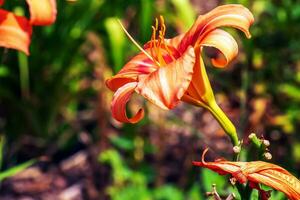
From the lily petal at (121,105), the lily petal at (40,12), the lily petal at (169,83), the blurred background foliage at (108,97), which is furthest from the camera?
the blurred background foliage at (108,97)

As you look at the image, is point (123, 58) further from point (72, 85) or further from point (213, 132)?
point (213, 132)

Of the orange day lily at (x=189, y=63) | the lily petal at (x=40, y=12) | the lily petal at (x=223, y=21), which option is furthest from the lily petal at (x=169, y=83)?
the lily petal at (x=40, y=12)

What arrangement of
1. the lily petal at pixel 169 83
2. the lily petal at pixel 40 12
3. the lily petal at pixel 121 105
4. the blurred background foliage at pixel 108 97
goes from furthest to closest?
the blurred background foliage at pixel 108 97
the lily petal at pixel 40 12
the lily petal at pixel 121 105
the lily petal at pixel 169 83

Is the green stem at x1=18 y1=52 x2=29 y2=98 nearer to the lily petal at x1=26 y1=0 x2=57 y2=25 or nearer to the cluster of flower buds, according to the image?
the lily petal at x1=26 y1=0 x2=57 y2=25

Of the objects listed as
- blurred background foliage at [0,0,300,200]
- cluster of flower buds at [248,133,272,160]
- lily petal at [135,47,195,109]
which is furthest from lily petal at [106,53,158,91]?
blurred background foliage at [0,0,300,200]

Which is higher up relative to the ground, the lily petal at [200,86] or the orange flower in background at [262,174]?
the lily petal at [200,86]

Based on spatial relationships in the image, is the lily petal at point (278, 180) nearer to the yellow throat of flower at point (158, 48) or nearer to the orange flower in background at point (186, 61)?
the orange flower in background at point (186, 61)

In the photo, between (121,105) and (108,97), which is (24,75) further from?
(121,105)

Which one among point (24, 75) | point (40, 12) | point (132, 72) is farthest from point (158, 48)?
point (24, 75)
